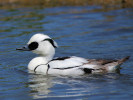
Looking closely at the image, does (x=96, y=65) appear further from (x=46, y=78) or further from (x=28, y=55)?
(x=28, y=55)

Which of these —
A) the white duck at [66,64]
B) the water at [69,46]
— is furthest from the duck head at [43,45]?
the water at [69,46]

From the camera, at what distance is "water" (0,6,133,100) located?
9.66 metres

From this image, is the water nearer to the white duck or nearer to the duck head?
the white duck

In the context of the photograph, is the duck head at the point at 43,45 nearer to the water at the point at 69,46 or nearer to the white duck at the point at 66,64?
the white duck at the point at 66,64

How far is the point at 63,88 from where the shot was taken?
992cm

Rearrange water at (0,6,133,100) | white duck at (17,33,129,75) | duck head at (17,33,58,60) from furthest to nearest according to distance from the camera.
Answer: duck head at (17,33,58,60)
white duck at (17,33,129,75)
water at (0,6,133,100)

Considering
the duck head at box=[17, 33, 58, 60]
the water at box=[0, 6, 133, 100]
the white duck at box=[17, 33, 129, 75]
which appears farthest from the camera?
the duck head at box=[17, 33, 58, 60]

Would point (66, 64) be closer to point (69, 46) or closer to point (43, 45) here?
point (43, 45)

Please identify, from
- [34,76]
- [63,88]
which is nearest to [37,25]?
[34,76]

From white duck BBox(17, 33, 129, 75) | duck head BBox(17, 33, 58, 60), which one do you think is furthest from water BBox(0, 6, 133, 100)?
duck head BBox(17, 33, 58, 60)

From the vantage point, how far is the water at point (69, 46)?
9656mm

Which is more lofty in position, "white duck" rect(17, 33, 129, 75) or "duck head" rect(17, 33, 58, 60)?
"duck head" rect(17, 33, 58, 60)

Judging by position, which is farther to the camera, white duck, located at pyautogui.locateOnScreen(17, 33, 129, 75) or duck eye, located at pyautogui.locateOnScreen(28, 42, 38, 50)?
duck eye, located at pyautogui.locateOnScreen(28, 42, 38, 50)

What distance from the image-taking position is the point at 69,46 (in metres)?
14.9
